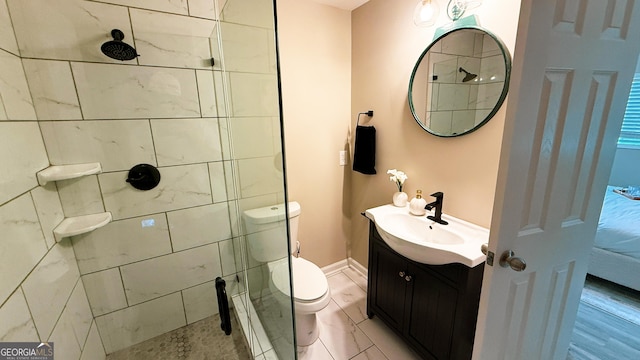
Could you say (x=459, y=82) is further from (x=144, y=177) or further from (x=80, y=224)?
(x=80, y=224)

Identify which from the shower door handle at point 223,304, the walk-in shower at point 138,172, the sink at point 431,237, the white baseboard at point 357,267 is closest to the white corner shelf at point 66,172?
the walk-in shower at point 138,172

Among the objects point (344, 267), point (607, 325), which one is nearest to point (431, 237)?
point (344, 267)

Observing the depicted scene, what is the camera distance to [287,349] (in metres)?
1.11

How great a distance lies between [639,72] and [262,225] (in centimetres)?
523

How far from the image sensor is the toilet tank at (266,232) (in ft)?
3.48

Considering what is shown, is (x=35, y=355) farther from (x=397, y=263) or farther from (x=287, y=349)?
(x=397, y=263)

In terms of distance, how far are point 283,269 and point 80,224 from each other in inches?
42.7

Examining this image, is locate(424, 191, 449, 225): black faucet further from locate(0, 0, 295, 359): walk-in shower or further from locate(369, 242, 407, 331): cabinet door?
locate(0, 0, 295, 359): walk-in shower

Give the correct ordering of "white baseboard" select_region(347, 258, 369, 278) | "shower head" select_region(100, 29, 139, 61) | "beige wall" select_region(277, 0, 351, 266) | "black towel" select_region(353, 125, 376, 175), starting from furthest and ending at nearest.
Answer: "white baseboard" select_region(347, 258, 369, 278) < "black towel" select_region(353, 125, 376, 175) < "beige wall" select_region(277, 0, 351, 266) < "shower head" select_region(100, 29, 139, 61)

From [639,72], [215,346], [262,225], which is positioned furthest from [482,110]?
[639,72]

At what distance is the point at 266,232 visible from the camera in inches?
51.1

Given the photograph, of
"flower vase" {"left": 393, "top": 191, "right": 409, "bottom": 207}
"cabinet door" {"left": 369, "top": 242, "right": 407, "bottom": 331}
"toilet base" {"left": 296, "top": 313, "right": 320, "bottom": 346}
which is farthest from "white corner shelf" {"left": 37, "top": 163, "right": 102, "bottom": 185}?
"flower vase" {"left": 393, "top": 191, "right": 409, "bottom": 207}

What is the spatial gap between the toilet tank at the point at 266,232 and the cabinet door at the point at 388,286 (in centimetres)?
78

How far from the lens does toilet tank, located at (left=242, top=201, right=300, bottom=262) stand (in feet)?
3.48
